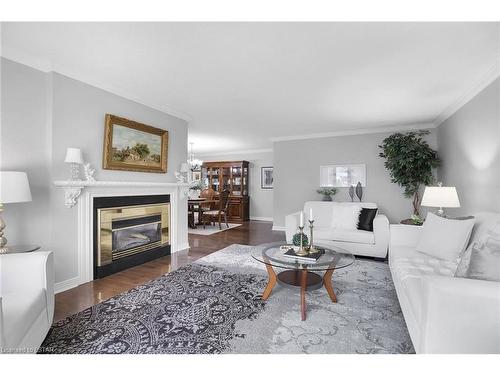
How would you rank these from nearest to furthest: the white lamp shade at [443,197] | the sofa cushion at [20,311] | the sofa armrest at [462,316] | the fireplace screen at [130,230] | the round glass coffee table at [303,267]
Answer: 1. the sofa armrest at [462,316]
2. the sofa cushion at [20,311]
3. the round glass coffee table at [303,267]
4. the white lamp shade at [443,197]
5. the fireplace screen at [130,230]

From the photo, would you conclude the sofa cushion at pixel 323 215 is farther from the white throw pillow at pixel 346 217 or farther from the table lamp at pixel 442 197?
the table lamp at pixel 442 197

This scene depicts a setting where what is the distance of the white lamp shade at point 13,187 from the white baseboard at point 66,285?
1055 millimetres

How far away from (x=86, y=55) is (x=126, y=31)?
0.68 meters

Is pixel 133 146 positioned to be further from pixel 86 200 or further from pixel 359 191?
pixel 359 191

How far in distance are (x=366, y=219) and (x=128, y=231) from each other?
11.8 ft

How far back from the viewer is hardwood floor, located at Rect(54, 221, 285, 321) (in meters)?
2.34

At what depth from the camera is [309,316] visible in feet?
6.75

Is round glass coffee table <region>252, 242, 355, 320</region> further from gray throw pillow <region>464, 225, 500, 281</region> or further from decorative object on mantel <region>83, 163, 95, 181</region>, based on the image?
decorative object on mantel <region>83, 163, 95, 181</region>

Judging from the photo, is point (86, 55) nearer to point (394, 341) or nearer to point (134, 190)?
point (134, 190)

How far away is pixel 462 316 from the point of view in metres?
1.15

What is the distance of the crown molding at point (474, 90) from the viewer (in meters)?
2.51

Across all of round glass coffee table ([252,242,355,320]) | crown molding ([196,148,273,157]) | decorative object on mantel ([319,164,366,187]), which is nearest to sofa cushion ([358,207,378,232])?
decorative object on mantel ([319,164,366,187])

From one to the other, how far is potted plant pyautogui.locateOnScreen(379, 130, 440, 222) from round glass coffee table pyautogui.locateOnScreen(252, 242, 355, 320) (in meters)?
2.79

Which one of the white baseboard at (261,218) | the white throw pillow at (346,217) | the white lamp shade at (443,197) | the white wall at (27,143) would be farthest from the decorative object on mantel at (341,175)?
the white wall at (27,143)
